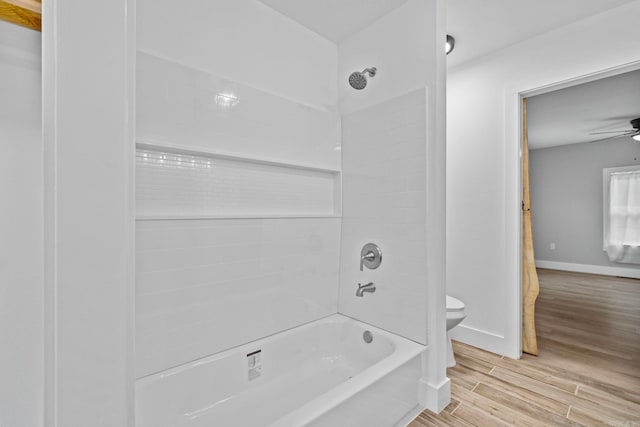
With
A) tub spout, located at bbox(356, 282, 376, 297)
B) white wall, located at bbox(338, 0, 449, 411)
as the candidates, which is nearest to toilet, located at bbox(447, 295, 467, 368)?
white wall, located at bbox(338, 0, 449, 411)

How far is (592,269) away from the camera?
566 centimetres

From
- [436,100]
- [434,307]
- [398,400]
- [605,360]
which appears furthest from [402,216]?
[605,360]

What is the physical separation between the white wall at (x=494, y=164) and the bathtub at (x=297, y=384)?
3.68 ft

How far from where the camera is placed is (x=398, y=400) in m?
1.64

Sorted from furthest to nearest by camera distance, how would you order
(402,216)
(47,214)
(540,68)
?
(540,68) < (402,216) < (47,214)

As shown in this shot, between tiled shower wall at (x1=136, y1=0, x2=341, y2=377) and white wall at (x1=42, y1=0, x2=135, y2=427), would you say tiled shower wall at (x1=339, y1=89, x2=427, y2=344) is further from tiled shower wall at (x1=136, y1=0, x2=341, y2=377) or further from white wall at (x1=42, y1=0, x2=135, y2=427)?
white wall at (x1=42, y1=0, x2=135, y2=427)

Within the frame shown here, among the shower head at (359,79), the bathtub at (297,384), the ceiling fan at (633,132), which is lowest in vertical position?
the bathtub at (297,384)

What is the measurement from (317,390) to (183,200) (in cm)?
136

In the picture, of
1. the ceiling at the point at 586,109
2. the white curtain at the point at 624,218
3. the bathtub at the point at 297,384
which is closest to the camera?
the bathtub at the point at 297,384

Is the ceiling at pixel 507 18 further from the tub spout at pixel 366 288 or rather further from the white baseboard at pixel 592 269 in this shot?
the white baseboard at pixel 592 269

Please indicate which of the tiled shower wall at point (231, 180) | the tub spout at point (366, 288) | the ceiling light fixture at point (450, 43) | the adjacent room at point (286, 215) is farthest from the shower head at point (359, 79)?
the tub spout at point (366, 288)

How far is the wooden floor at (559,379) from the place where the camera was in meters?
1.69

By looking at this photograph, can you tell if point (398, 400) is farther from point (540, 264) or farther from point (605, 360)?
point (540, 264)

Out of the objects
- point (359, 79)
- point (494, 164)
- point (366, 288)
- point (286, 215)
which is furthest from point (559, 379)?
point (359, 79)
